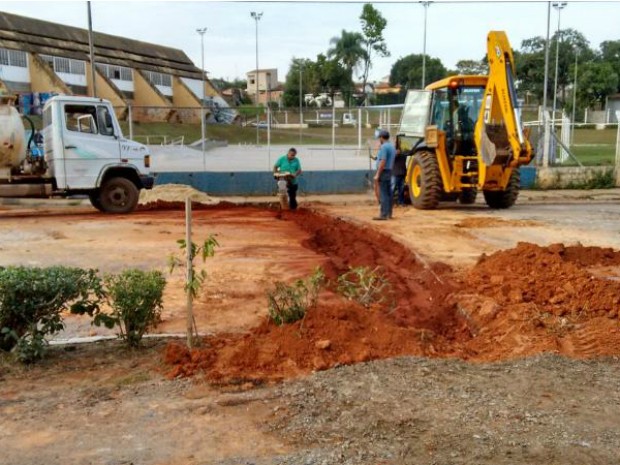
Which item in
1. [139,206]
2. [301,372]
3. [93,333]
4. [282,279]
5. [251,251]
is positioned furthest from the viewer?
[139,206]

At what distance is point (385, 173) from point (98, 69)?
125 ft

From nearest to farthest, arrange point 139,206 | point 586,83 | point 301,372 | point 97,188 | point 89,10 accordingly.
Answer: point 301,372, point 97,188, point 139,206, point 89,10, point 586,83

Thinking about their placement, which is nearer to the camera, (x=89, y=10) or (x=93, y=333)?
(x=93, y=333)

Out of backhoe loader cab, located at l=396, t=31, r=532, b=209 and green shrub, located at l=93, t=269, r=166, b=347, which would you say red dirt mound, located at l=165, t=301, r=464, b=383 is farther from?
backhoe loader cab, located at l=396, t=31, r=532, b=209

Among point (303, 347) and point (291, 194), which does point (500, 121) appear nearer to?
point (291, 194)

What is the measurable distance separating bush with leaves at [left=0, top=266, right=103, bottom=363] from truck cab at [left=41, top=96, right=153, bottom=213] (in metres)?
10.6

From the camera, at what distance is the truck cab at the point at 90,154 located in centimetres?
1499

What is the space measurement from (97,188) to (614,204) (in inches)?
531

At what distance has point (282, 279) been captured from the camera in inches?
333

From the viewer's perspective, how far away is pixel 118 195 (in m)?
15.9

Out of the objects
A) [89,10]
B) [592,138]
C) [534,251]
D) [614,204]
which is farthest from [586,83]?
[534,251]

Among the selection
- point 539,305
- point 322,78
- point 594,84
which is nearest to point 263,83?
point 322,78

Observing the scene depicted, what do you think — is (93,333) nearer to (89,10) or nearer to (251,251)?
(251,251)

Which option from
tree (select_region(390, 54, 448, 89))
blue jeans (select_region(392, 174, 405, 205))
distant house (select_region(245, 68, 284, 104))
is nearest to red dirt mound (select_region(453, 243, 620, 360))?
blue jeans (select_region(392, 174, 405, 205))
